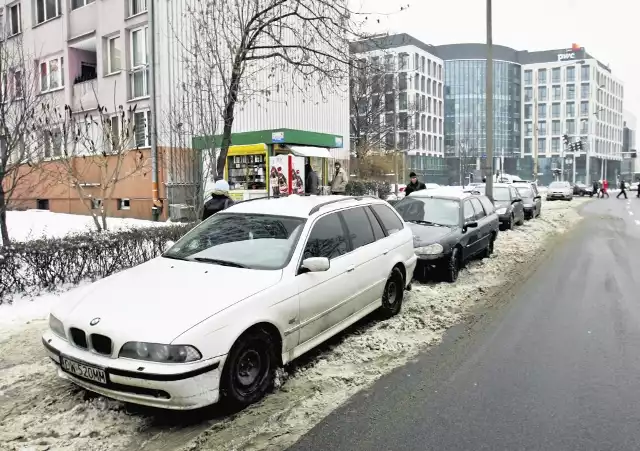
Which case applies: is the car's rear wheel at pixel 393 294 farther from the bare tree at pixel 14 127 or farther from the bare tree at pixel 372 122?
the bare tree at pixel 372 122

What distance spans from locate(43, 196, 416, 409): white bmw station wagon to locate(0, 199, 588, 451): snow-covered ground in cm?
22

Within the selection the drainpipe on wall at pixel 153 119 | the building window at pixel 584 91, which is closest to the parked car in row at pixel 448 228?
the drainpipe on wall at pixel 153 119

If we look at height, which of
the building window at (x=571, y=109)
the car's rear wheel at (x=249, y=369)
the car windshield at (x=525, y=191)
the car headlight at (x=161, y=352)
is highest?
the building window at (x=571, y=109)

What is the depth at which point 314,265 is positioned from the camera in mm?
4562

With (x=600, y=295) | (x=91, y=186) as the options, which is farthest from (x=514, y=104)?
(x=600, y=295)

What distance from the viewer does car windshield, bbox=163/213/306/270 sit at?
15.5 feet

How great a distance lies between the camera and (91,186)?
20.8m

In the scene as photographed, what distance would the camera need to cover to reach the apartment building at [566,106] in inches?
4008

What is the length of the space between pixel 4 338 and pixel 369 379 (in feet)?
13.0

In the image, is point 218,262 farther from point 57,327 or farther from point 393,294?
point 393,294

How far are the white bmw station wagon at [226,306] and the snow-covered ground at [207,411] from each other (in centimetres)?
22

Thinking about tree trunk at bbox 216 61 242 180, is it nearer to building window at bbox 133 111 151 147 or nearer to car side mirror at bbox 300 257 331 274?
car side mirror at bbox 300 257 331 274

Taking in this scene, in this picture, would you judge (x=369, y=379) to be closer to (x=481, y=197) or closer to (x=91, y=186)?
(x=481, y=197)

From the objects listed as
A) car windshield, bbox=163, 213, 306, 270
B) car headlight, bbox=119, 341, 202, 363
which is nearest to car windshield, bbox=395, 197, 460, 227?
car windshield, bbox=163, 213, 306, 270
